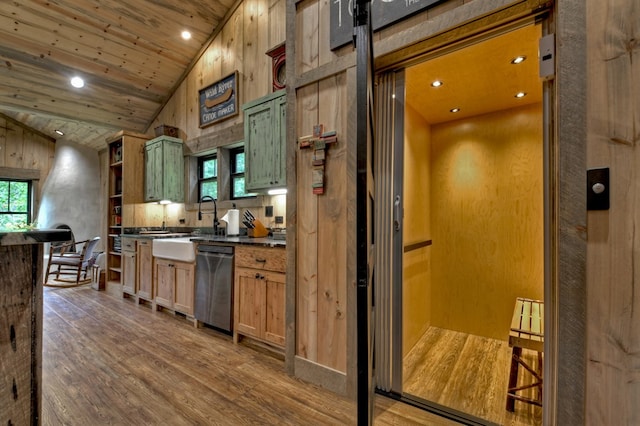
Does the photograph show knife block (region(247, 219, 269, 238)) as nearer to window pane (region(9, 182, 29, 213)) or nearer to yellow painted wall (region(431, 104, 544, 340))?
yellow painted wall (region(431, 104, 544, 340))

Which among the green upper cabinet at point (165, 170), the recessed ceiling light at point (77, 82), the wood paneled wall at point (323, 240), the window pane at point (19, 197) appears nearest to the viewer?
the wood paneled wall at point (323, 240)

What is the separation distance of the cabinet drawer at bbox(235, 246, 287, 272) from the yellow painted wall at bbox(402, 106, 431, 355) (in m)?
1.00

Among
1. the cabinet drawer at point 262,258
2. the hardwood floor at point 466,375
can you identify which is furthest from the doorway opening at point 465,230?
the cabinet drawer at point 262,258

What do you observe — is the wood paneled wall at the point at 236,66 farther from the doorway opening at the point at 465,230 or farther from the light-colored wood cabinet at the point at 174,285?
the doorway opening at the point at 465,230

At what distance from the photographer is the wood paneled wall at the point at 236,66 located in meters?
3.41

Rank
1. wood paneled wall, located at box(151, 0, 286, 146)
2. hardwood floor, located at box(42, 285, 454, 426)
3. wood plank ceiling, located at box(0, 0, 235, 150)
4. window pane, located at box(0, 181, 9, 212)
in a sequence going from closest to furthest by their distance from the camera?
hardwood floor, located at box(42, 285, 454, 426) < wood paneled wall, located at box(151, 0, 286, 146) < wood plank ceiling, located at box(0, 0, 235, 150) < window pane, located at box(0, 181, 9, 212)

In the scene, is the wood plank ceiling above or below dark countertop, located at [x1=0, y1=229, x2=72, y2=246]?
above

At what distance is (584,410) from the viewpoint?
43.1 inches

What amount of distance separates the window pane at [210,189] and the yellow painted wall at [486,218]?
9.61 feet

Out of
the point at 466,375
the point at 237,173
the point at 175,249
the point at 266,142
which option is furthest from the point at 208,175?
the point at 466,375

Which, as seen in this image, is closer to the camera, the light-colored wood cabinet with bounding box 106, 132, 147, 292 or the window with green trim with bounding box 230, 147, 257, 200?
the window with green trim with bounding box 230, 147, 257, 200

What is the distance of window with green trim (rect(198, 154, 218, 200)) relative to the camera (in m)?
4.21

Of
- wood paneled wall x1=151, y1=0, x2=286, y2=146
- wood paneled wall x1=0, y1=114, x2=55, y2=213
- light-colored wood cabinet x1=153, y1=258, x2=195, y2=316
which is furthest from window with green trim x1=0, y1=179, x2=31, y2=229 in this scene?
light-colored wood cabinet x1=153, y1=258, x2=195, y2=316

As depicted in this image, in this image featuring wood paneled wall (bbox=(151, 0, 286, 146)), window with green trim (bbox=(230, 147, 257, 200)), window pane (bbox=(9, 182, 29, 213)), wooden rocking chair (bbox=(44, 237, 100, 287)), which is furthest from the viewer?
window pane (bbox=(9, 182, 29, 213))
